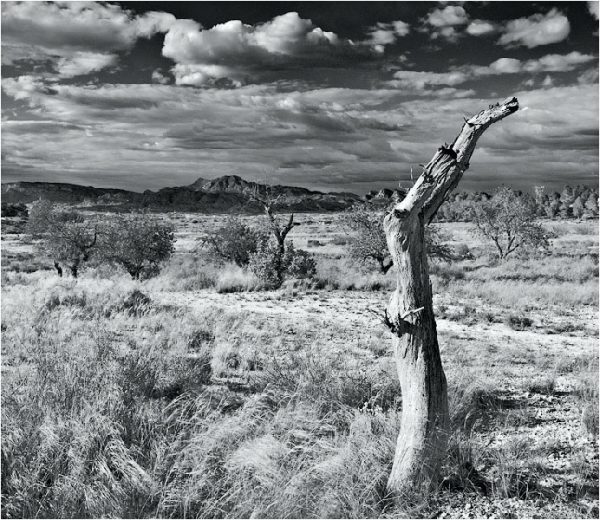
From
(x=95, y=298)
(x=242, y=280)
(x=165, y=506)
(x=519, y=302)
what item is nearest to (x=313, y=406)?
(x=165, y=506)

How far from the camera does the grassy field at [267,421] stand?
467 cm

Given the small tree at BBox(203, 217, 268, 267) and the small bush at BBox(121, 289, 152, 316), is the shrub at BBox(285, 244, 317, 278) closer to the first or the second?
the small tree at BBox(203, 217, 268, 267)

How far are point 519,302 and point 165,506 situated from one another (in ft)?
51.6

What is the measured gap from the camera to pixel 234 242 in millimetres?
28125

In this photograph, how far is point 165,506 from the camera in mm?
4469

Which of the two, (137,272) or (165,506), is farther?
(137,272)

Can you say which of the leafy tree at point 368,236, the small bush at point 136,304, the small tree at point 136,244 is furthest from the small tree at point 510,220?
the small bush at point 136,304

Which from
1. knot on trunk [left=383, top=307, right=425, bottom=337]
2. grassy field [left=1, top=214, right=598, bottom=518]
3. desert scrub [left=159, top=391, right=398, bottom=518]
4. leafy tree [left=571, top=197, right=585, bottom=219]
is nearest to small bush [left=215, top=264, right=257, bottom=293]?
grassy field [left=1, top=214, right=598, bottom=518]

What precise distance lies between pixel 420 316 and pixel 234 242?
24.0 meters

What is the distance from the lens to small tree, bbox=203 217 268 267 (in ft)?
92.1

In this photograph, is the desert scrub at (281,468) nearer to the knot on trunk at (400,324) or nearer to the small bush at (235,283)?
the knot on trunk at (400,324)

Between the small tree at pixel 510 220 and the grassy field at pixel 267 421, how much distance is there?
69.2 feet

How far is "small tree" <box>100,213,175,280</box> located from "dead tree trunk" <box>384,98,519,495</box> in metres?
21.5

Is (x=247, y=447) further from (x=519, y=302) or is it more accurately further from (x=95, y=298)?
(x=519, y=302)
